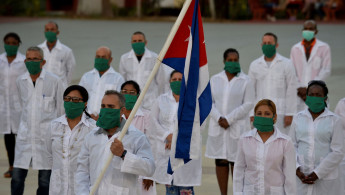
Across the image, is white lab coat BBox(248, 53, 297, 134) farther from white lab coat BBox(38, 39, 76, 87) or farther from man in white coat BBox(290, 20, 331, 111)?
white lab coat BBox(38, 39, 76, 87)

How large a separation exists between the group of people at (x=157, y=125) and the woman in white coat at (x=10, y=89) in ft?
0.05

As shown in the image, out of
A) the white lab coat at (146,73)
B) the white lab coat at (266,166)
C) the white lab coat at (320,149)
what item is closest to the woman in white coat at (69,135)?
the white lab coat at (266,166)

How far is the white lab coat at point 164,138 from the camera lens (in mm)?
9352

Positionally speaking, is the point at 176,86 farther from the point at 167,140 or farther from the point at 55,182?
the point at 55,182

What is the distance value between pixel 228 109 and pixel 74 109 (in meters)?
3.38

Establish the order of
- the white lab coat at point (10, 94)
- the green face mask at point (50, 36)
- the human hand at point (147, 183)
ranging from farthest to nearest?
1. the green face mask at point (50, 36)
2. the white lab coat at point (10, 94)
3. the human hand at point (147, 183)

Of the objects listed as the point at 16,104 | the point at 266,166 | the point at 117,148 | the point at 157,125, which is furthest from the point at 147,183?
the point at 16,104

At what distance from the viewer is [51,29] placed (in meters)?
12.9

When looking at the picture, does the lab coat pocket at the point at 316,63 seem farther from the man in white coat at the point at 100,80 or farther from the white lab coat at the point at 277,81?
the man in white coat at the point at 100,80

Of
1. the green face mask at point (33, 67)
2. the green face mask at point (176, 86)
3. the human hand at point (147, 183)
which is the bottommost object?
the human hand at point (147, 183)

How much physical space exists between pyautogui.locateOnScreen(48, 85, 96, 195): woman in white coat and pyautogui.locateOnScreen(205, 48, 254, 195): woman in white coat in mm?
3104

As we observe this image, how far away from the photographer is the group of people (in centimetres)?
690

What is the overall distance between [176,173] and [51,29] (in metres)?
4.51

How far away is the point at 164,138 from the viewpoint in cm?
932
